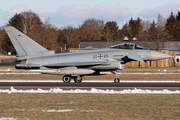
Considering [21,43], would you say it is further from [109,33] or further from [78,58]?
[109,33]

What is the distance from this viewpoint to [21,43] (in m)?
22.2

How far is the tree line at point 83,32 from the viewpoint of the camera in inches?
2390

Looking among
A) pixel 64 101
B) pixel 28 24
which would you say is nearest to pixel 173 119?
pixel 64 101

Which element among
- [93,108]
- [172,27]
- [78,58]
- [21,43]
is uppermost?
[172,27]

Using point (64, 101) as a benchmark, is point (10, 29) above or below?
above

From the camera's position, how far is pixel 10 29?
22219 millimetres

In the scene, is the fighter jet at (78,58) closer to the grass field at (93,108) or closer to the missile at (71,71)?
the missile at (71,71)

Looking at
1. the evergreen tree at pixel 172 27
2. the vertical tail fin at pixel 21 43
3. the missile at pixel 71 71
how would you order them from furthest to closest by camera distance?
the evergreen tree at pixel 172 27 → the vertical tail fin at pixel 21 43 → the missile at pixel 71 71

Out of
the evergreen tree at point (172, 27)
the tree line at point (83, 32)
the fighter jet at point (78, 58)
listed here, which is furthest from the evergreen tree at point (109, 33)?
the fighter jet at point (78, 58)

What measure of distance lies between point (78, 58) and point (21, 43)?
17.1ft

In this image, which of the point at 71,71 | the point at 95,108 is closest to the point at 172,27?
the point at 71,71

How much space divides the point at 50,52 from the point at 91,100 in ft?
37.0

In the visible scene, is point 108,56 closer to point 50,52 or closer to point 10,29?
point 50,52

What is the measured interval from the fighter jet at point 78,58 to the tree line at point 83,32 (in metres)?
32.7
